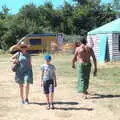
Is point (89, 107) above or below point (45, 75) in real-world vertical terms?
below

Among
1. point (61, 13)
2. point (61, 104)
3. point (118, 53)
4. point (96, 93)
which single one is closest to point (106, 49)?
point (118, 53)

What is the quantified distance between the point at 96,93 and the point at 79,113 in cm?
373

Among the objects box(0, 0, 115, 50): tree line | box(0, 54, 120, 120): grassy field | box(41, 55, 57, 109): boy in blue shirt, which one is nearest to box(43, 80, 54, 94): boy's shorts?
box(41, 55, 57, 109): boy in blue shirt

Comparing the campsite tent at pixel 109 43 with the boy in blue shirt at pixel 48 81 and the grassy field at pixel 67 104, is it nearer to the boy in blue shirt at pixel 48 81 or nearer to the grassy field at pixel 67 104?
the grassy field at pixel 67 104

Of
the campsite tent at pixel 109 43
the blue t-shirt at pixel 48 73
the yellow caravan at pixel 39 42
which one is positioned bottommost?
the yellow caravan at pixel 39 42

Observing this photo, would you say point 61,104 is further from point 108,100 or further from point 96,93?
point 96,93

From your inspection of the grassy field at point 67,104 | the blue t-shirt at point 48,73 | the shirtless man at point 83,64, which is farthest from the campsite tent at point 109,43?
the blue t-shirt at point 48,73

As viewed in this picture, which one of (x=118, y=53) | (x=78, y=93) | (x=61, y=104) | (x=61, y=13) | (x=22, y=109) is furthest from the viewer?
(x=61, y=13)

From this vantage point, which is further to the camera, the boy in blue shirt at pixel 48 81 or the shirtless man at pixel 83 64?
the shirtless man at pixel 83 64

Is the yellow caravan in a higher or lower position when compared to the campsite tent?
lower

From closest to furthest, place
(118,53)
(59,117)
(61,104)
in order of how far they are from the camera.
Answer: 1. (59,117)
2. (61,104)
3. (118,53)

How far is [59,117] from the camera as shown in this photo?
10.8 metres

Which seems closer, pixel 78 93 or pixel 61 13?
pixel 78 93

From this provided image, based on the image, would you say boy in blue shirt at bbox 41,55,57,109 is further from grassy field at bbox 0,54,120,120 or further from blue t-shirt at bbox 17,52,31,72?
blue t-shirt at bbox 17,52,31,72
